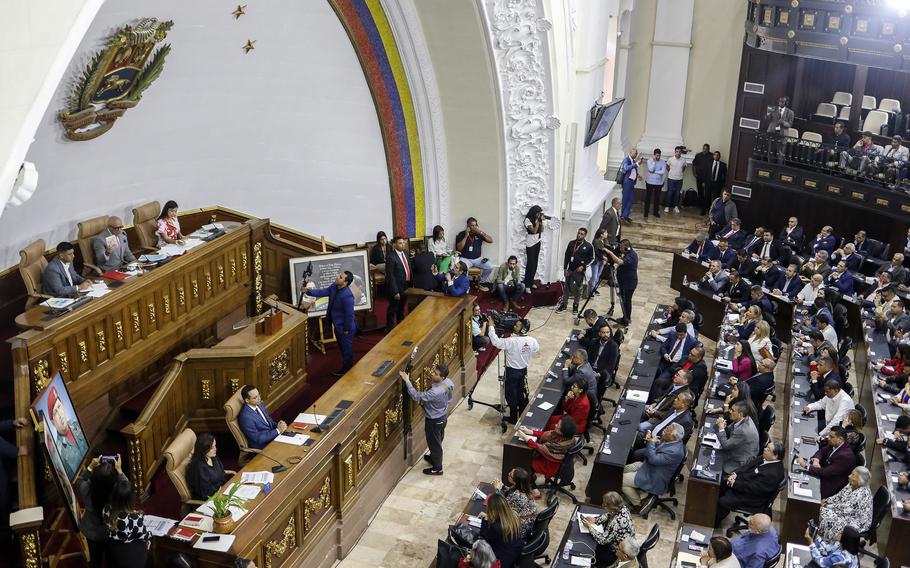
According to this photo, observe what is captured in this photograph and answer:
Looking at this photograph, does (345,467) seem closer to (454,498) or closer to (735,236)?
(454,498)

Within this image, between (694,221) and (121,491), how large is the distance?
14.0 m

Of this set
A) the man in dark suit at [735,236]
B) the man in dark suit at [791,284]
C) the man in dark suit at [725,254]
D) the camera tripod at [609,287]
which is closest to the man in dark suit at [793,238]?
the man in dark suit at [735,236]

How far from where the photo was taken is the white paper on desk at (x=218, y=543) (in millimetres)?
7094

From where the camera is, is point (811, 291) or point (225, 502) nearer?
point (225, 502)

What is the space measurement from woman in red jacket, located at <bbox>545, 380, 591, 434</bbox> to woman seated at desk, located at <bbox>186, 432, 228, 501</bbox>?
352 cm

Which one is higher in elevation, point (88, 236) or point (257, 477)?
point (88, 236)

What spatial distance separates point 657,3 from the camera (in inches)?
754

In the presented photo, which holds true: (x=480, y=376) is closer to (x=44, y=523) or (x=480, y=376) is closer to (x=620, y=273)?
(x=620, y=273)

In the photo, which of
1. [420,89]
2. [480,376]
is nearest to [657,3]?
[420,89]

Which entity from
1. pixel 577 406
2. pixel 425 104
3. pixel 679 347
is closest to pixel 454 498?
pixel 577 406

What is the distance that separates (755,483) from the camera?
29.1 feet

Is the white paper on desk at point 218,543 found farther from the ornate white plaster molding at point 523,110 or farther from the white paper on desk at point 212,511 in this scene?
the ornate white plaster molding at point 523,110

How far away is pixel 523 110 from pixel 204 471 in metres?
8.37

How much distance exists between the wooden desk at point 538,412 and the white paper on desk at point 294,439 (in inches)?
85.4
